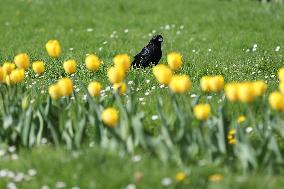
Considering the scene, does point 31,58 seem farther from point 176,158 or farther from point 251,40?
point 176,158

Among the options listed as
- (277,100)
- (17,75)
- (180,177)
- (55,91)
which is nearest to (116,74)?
(55,91)

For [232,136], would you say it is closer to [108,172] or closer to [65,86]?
[108,172]

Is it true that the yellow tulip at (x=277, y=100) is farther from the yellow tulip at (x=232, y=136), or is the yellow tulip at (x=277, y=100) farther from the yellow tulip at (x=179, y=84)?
the yellow tulip at (x=179, y=84)

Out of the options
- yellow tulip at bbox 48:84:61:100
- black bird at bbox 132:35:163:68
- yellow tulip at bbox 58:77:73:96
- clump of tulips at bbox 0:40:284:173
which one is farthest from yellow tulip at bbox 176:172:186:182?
black bird at bbox 132:35:163:68

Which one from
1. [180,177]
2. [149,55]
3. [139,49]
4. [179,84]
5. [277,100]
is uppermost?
[179,84]

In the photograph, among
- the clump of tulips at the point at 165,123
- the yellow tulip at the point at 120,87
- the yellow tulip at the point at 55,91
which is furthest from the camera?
the yellow tulip at the point at 120,87

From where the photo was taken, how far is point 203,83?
5.85m

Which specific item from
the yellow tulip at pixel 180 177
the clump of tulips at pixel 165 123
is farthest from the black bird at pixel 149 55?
the yellow tulip at pixel 180 177

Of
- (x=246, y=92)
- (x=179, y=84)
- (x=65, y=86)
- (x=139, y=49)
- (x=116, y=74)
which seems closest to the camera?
(x=246, y=92)

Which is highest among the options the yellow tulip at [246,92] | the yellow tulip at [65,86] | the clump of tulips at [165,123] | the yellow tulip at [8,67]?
the yellow tulip at [8,67]

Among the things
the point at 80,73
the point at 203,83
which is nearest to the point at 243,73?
the point at 80,73

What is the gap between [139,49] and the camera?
1311 centimetres

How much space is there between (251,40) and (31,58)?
4853 millimetres

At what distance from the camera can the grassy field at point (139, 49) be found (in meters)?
5.12
